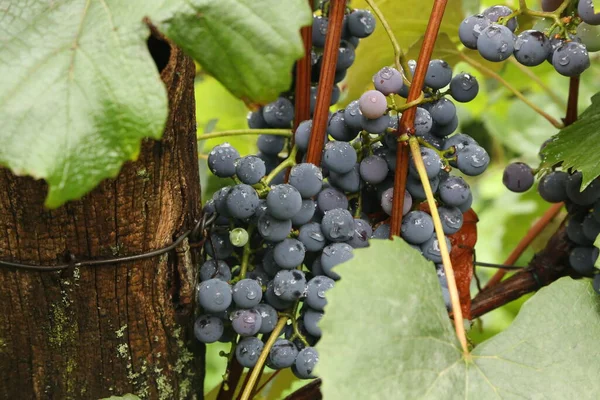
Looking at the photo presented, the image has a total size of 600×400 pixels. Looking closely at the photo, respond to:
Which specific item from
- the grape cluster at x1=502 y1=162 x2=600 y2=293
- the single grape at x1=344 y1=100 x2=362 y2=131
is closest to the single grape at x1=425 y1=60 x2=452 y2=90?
the single grape at x1=344 y1=100 x2=362 y2=131

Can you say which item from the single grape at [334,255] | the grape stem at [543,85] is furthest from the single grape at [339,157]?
the grape stem at [543,85]

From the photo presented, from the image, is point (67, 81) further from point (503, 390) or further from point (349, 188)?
point (503, 390)

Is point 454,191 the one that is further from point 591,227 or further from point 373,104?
point 591,227

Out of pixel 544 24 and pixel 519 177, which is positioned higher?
pixel 544 24

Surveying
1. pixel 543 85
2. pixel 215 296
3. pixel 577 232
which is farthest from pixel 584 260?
pixel 215 296

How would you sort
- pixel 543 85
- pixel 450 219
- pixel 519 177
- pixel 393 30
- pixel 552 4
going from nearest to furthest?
pixel 450 219 < pixel 552 4 < pixel 519 177 < pixel 393 30 < pixel 543 85

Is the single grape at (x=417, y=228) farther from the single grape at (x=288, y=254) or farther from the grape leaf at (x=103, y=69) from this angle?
the grape leaf at (x=103, y=69)

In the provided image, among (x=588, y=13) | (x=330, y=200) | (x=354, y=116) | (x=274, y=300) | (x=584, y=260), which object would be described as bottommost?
(x=584, y=260)
